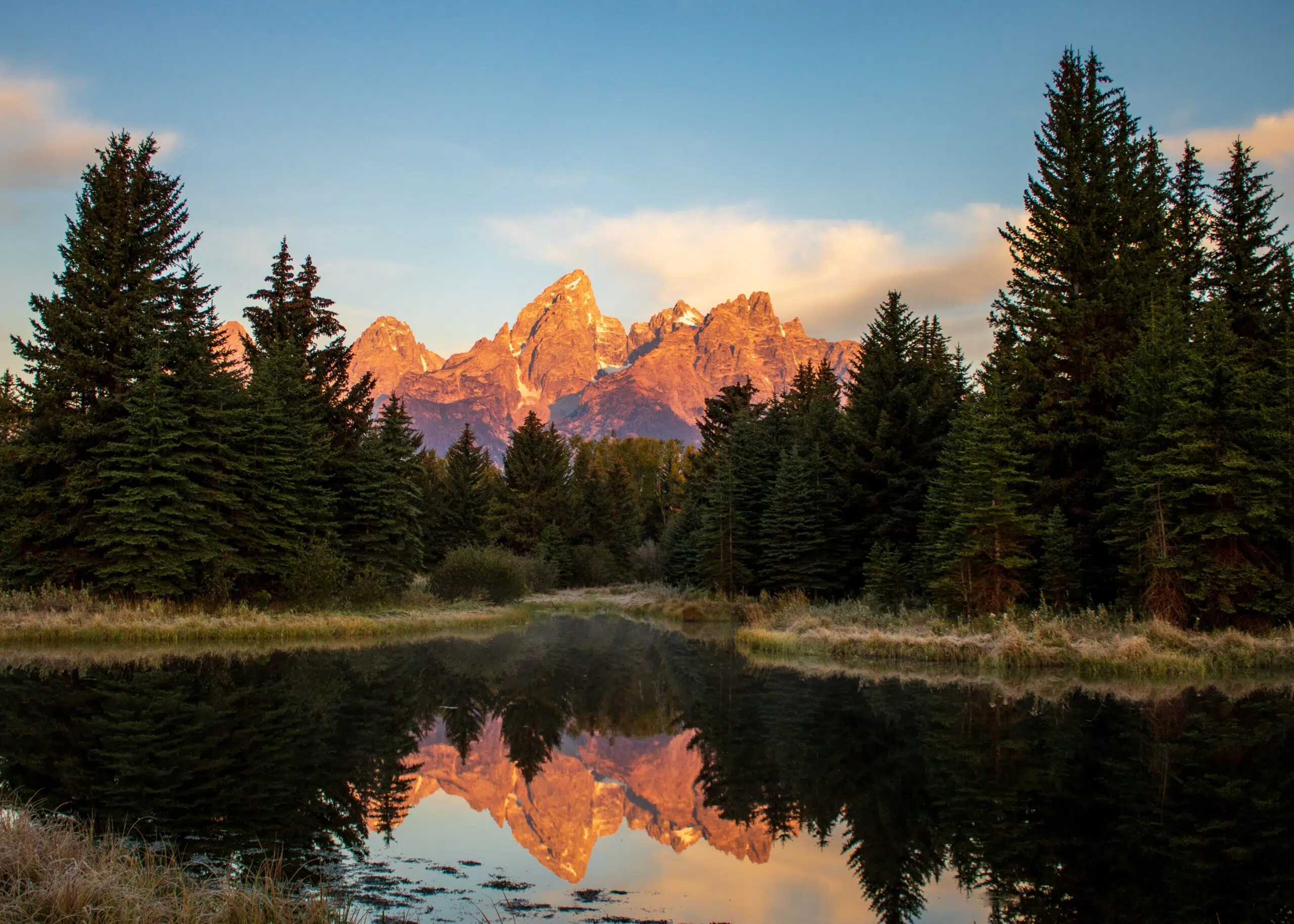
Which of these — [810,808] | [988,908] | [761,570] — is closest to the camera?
[988,908]

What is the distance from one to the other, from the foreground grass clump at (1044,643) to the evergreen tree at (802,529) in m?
10.6

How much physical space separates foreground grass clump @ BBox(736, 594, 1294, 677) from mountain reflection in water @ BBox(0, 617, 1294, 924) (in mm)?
3409

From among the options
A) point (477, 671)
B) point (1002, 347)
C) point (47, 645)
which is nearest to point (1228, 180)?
point (1002, 347)

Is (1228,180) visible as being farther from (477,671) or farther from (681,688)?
(477,671)

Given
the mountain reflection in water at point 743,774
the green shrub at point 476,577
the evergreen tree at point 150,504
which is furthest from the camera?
the green shrub at point 476,577

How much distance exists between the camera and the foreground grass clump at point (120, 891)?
5309mm

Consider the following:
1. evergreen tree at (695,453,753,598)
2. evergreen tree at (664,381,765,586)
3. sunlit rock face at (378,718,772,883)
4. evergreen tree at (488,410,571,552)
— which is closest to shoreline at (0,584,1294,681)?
evergreen tree at (695,453,753,598)

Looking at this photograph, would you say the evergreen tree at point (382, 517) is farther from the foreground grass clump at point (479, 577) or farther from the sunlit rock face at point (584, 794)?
the sunlit rock face at point (584, 794)

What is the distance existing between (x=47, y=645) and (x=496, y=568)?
996 inches

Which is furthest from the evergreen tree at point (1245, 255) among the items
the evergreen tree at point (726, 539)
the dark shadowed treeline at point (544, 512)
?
the dark shadowed treeline at point (544, 512)

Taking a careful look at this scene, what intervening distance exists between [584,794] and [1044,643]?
1595 cm

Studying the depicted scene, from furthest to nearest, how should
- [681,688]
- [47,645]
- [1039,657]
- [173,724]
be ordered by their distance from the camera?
[47,645]
[1039,657]
[681,688]
[173,724]

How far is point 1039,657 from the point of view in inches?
893

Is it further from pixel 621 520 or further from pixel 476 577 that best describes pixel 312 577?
pixel 621 520
